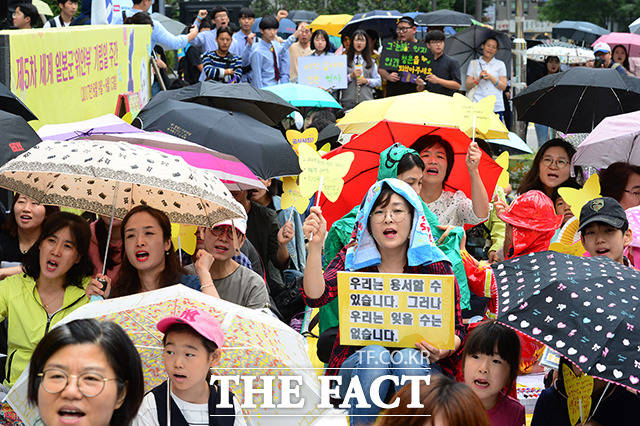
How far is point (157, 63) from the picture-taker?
42.7 feet

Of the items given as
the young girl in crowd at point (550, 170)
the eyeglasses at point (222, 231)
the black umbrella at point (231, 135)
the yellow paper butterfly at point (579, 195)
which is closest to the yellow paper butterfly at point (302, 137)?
the black umbrella at point (231, 135)

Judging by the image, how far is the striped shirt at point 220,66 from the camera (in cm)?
1305

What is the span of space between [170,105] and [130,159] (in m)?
2.62

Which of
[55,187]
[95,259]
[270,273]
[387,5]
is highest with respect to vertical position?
[387,5]

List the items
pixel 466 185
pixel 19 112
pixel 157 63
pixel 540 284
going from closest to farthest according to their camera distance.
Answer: pixel 540 284, pixel 19 112, pixel 466 185, pixel 157 63

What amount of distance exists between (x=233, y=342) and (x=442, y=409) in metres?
1.53

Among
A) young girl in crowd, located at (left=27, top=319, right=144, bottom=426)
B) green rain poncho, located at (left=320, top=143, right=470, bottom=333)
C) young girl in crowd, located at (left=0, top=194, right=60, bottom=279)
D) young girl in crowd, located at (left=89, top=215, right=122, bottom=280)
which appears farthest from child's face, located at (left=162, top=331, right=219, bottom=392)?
young girl in crowd, located at (left=0, top=194, right=60, bottom=279)

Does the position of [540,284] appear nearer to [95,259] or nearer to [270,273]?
[95,259]

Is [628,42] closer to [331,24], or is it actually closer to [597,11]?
[331,24]

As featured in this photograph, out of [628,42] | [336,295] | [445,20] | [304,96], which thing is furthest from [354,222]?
[445,20]

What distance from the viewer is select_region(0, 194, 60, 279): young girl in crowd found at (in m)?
6.47

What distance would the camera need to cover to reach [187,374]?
13.8ft

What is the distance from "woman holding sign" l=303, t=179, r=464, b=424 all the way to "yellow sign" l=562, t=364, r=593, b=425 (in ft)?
2.03

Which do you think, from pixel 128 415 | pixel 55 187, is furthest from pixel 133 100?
pixel 128 415
